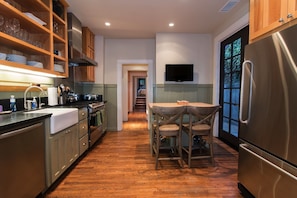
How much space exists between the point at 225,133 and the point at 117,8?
11.3ft

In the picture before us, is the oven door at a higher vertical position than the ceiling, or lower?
lower

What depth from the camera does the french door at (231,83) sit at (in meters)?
3.52

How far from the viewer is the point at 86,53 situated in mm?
4156

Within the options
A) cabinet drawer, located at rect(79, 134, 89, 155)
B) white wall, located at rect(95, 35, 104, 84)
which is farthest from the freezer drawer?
white wall, located at rect(95, 35, 104, 84)

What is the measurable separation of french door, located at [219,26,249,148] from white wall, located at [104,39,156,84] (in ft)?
6.41

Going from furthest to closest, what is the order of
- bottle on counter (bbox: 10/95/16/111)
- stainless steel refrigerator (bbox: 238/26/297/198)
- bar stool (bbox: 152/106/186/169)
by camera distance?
bar stool (bbox: 152/106/186/169), bottle on counter (bbox: 10/95/16/111), stainless steel refrigerator (bbox: 238/26/297/198)

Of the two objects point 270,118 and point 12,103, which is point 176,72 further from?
point 12,103

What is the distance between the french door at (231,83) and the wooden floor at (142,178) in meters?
0.62

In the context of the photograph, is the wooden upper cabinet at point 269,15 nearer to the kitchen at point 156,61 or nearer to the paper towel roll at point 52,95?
the kitchen at point 156,61

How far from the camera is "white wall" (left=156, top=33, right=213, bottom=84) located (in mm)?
4656

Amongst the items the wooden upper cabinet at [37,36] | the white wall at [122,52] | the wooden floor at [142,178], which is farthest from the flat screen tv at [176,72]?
the wooden upper cabinet at [37,36]

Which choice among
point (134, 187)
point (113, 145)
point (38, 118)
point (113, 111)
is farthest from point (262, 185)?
point (113, 111)

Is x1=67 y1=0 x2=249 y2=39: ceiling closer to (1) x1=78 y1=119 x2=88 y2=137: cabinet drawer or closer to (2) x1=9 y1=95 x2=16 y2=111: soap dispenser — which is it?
(2) x1=9 y1=95 x2=16 y2=111: soap dispenser

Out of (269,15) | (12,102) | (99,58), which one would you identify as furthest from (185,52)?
(12,102)
